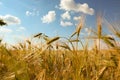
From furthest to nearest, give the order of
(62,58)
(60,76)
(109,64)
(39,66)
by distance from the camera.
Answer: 1. (62,58)
2. (39,66)
3. (60,76)
4. (109,64)

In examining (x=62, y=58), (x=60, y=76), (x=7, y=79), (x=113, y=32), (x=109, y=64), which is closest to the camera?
(x=7, y=79)

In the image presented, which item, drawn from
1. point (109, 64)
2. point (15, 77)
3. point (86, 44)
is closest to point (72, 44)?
point (86, 44)

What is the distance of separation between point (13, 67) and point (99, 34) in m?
0.85

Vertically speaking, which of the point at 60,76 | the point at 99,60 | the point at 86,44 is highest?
the point at 86,44

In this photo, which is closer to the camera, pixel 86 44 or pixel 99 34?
pixel 99 34

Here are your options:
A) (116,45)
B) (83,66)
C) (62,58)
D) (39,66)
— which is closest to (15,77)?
(83,66)

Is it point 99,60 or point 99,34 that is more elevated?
point 99,34

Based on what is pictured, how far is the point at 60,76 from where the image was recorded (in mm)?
2281

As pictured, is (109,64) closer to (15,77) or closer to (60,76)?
(60,76)

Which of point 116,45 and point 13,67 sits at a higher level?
point 116,45

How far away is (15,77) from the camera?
1.51 meters

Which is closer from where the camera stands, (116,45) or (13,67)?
(13,67)

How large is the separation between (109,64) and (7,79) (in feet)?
2.82

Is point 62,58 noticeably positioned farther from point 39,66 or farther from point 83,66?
point 83,66
